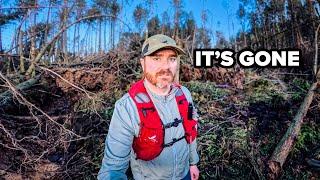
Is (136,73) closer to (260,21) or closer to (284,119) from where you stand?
(284,119)

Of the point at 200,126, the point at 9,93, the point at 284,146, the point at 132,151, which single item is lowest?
the point at 284,146

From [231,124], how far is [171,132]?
13.8 feet

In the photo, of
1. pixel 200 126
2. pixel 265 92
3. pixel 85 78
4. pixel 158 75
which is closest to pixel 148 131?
pixel 158 75

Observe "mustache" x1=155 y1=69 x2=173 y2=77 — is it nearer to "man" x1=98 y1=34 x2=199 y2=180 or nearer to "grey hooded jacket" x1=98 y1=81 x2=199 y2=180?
"man" x1=98 y1=34 x2=199 y2=180

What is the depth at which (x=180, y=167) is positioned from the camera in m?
2.43

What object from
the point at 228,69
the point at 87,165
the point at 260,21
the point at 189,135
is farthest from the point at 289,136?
the point at 260,21

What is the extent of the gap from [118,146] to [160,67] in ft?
1.86

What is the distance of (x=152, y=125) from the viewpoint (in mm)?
2170

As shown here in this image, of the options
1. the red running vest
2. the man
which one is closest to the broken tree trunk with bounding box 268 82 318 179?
the man

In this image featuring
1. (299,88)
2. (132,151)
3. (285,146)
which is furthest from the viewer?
(299,88)

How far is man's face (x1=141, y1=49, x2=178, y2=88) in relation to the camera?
2.21 meters

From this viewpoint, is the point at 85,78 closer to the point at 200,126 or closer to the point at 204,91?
the point at 204,91

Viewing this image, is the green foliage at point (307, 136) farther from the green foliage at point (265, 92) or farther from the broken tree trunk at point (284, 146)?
the green foliage at point (265, 92)

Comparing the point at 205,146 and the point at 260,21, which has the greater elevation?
the point at 260,21
